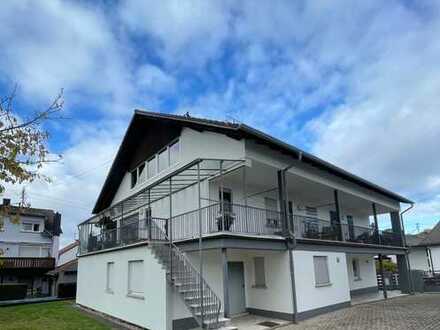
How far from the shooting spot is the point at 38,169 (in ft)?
19.5

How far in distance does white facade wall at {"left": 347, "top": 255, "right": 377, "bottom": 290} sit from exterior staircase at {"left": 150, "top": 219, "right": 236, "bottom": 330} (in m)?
13.6

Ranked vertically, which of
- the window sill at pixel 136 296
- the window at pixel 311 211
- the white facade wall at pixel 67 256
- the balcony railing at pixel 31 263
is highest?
the window at pixel 311 211

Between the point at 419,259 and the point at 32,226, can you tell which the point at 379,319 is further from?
the point at 32,226

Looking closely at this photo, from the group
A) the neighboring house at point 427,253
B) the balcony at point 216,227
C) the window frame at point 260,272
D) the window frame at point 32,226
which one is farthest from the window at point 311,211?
the window frame at point 32,226

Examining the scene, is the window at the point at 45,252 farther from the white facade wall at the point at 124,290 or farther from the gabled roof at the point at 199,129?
the white facade wall at the point at 124,290

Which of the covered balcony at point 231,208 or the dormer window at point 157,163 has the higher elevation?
the dormer window at point 157,163

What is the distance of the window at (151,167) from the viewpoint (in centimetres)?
1836

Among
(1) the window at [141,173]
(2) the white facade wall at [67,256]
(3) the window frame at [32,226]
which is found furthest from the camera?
(3) the window frame at [32,226]

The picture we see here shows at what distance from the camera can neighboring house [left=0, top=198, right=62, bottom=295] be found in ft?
104

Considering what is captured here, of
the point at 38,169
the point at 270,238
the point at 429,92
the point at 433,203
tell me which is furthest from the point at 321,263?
the point at 433,203

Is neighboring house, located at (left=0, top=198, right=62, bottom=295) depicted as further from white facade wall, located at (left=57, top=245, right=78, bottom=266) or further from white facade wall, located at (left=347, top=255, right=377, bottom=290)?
white facade wall, located at (left=347, top=255, right=377, bottom=290)

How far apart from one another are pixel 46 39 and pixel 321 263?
13.0 meters

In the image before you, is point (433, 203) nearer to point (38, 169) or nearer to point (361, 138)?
point (361, 138)

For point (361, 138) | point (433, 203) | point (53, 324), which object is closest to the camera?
point (53, 324)
